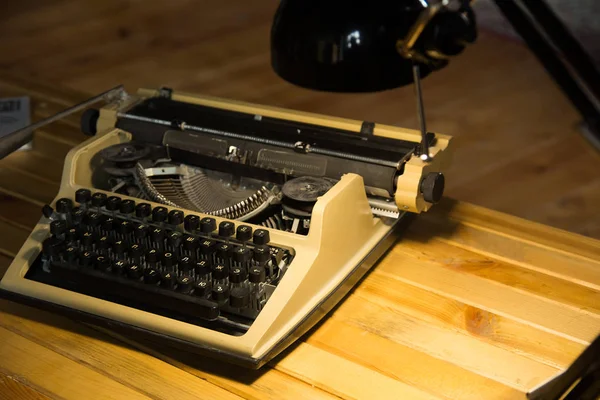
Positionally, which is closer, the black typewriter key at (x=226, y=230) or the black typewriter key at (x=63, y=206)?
the black typewriter key at (x=226, y=230)

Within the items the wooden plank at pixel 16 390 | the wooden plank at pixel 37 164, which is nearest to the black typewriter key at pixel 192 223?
the wooden plank at pixel 16 390

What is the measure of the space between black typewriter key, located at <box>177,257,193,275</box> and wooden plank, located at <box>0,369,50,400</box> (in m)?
0.30

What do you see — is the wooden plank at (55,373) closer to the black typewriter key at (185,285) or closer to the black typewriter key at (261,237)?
the black typewriter key at (185,285)

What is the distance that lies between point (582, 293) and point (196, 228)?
0.72 meters

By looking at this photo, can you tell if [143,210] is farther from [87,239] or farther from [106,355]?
[106,355]

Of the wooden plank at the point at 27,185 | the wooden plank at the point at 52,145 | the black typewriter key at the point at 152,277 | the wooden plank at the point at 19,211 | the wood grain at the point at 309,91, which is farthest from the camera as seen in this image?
the wood grain at the point at 309,91

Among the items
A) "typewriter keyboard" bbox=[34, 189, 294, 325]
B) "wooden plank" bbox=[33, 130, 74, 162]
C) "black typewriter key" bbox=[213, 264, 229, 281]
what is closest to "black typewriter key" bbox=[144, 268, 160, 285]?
"typewriter keyboard" bbox=[34, 189, 294, 325]

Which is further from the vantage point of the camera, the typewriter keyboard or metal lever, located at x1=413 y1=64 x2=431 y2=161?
metal lever, located at x1=413 y1=64 x2=431 y2=161

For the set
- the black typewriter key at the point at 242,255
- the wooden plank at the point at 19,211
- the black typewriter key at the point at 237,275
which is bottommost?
the wooden plank at the point at 19,211

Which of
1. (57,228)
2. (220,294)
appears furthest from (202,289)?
(57,228)

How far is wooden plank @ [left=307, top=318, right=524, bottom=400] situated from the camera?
1.31 meters

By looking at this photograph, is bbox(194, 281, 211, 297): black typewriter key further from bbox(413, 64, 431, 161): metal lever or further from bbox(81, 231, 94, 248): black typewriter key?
bbox(413, 64, 431, 161): metal lever

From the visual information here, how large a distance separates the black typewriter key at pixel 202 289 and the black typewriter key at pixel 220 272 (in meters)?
0.03

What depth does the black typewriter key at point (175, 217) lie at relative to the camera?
1493 mm
